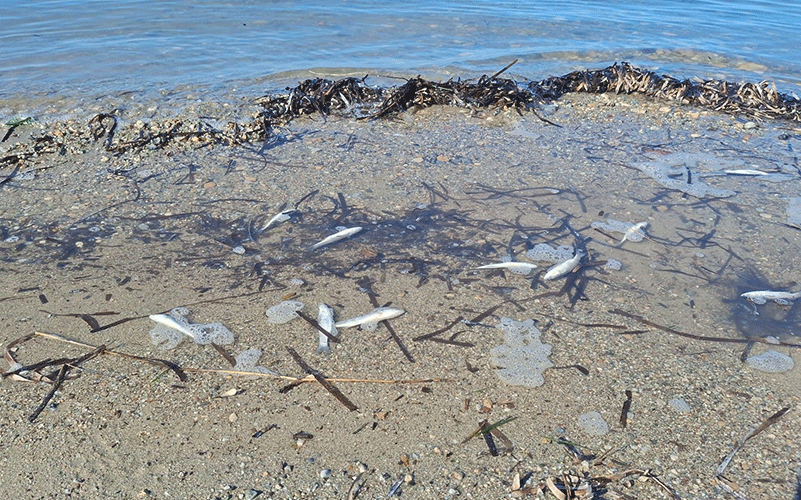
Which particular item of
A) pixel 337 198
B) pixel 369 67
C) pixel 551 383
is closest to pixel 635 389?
pixel 551 383

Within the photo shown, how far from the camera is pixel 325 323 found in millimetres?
3697

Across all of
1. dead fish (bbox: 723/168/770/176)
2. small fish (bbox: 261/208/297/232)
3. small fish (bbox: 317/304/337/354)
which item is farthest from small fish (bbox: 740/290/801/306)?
small fish (bbox: 261/208/297/232)

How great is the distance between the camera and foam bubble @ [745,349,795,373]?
11.5 ft

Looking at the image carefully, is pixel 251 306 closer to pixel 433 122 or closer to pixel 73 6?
pixel 433 122

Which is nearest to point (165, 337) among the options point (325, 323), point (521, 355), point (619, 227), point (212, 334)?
point (212, 334)

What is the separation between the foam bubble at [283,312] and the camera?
373 centimetres

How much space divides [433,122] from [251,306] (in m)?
3.98

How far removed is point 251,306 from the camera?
12.6 feet

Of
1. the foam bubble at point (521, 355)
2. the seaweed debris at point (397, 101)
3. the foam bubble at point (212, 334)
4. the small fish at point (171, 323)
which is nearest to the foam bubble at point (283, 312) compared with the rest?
the foam bubble at point (212, 334)

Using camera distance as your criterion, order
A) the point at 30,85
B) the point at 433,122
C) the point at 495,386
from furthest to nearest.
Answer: the point at 30,85 < the point at 433,122 < the point at 495,386

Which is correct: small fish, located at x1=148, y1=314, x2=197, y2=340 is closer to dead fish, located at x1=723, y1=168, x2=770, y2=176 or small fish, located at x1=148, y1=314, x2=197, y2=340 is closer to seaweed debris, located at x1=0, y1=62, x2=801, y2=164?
seaweed debris, located at x1=0, y1=62, x2=801, y2=164

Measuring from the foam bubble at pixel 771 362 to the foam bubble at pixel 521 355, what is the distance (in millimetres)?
1175

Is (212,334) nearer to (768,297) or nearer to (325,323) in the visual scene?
(325,323)

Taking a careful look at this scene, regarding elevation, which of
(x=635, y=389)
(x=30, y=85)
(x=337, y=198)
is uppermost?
(x=30, y=85)
